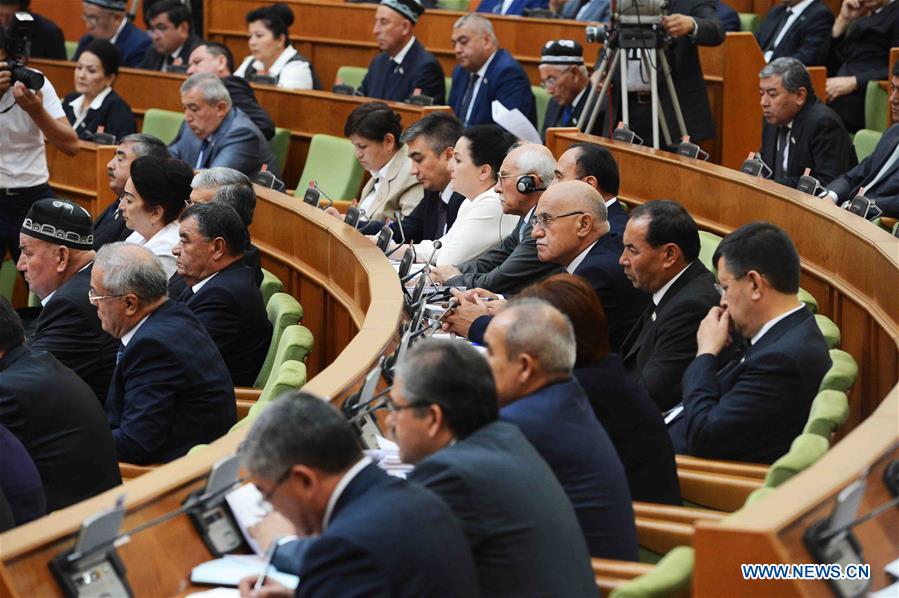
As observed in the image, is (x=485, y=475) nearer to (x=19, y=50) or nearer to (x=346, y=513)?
(x=346, y=513)

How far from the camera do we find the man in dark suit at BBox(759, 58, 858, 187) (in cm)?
523

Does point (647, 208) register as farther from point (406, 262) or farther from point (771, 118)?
point (771, 118)

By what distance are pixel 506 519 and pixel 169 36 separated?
631cm

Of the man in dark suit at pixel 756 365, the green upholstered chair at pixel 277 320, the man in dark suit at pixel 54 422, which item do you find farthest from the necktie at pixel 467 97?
the man in dark suit at pixel 54 422

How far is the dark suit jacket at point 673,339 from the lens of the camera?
3424mm

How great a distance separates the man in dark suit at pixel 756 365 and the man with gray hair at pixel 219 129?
10.2 ft

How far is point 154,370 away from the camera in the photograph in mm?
3271

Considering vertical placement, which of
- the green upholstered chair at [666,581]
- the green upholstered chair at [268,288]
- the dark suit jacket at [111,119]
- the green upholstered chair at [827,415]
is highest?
the green upholstered chair at [666,581]

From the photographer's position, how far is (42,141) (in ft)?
19.1

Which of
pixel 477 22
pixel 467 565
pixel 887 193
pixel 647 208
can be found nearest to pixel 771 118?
pixel 887 193

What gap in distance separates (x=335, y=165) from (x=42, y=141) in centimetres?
125

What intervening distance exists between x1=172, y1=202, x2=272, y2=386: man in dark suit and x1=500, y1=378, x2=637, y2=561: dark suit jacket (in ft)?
5.87

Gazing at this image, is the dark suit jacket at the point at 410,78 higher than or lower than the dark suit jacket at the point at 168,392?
higher

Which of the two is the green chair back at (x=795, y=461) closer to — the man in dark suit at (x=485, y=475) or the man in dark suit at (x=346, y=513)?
the man in dark suit at (x=485, y=475)
